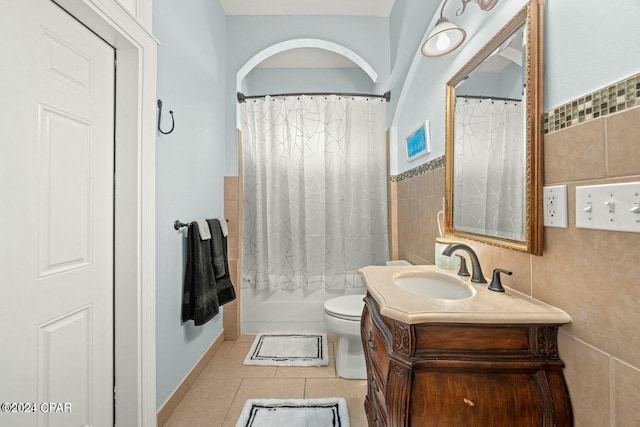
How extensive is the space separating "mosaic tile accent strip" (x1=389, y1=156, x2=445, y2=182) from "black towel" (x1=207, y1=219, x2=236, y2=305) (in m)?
1.42

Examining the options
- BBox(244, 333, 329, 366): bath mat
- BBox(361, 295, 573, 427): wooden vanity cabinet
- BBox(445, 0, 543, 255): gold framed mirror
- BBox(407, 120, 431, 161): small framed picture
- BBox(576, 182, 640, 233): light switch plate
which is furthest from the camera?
BBox(244, 333, 329, 366): bath mat

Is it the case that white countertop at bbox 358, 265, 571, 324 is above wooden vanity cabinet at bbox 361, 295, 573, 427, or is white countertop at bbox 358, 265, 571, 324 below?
above

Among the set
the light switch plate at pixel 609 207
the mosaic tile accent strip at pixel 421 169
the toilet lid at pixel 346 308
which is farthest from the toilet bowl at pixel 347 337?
the light switch plate at pixel 609 207

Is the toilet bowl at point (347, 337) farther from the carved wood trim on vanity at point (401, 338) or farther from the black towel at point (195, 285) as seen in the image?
the carved wood trim on vanity at point (401, 338)

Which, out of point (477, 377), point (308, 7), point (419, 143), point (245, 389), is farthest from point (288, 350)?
point (308, 7)

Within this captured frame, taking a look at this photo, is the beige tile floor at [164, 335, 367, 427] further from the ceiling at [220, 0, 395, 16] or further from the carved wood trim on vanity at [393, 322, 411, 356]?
the ceiling at [220, 0, 395, 16]

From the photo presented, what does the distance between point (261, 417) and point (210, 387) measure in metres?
0.45

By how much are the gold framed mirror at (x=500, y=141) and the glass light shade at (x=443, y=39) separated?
12 centimetres

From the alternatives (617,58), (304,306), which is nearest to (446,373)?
(617,58)

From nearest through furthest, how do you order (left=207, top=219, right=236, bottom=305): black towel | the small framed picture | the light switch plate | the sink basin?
the light switch plate, the sink basin, the small framed picture, (left=207, top=219, right=236, bottom=305): black towel

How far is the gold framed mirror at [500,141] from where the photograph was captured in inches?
33.1

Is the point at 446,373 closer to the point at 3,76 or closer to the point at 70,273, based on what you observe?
Answer: the point at 70,273

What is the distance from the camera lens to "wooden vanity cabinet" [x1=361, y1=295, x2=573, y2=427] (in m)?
0.73

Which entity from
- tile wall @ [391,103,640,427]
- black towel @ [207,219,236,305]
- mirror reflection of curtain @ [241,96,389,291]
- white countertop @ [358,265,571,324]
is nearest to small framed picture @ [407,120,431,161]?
mirror reflection of curtain @ [241,96,389,291]
